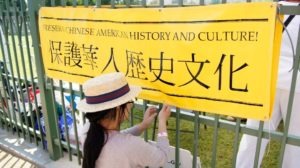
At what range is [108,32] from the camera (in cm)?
236

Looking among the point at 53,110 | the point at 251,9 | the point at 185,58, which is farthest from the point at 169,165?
the point at 53,110

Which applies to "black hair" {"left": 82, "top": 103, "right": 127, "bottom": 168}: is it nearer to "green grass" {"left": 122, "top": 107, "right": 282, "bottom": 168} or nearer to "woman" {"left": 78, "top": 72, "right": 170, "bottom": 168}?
"woman" {"left": 78, "top": 72, "right": 170, "bottom": 168}

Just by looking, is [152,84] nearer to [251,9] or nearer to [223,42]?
[223,42]

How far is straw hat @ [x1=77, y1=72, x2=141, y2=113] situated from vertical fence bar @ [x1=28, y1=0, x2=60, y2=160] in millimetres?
1437

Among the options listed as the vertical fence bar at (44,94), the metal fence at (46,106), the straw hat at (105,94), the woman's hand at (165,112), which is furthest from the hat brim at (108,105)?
the vertical fence bar at (44,94)

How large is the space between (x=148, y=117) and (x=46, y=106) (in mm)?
1507

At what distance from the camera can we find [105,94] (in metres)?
1.84

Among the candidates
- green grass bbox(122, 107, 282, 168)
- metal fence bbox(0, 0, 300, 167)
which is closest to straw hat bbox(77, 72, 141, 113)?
metal fence bbox(0, 0, 300, 167)

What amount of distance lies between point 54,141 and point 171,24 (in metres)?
2.17

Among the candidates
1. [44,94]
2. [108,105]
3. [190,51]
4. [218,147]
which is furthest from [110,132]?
[218,147]

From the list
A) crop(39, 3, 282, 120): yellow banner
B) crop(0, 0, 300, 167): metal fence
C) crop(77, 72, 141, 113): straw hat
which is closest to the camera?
crop(39, 3, 282, 120): yellow banner

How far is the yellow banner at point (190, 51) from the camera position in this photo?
1716 mm

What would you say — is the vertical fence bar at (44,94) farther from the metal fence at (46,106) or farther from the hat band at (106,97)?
the hat band at (106,97)

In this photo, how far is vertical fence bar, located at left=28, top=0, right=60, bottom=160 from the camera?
297 centimetres
